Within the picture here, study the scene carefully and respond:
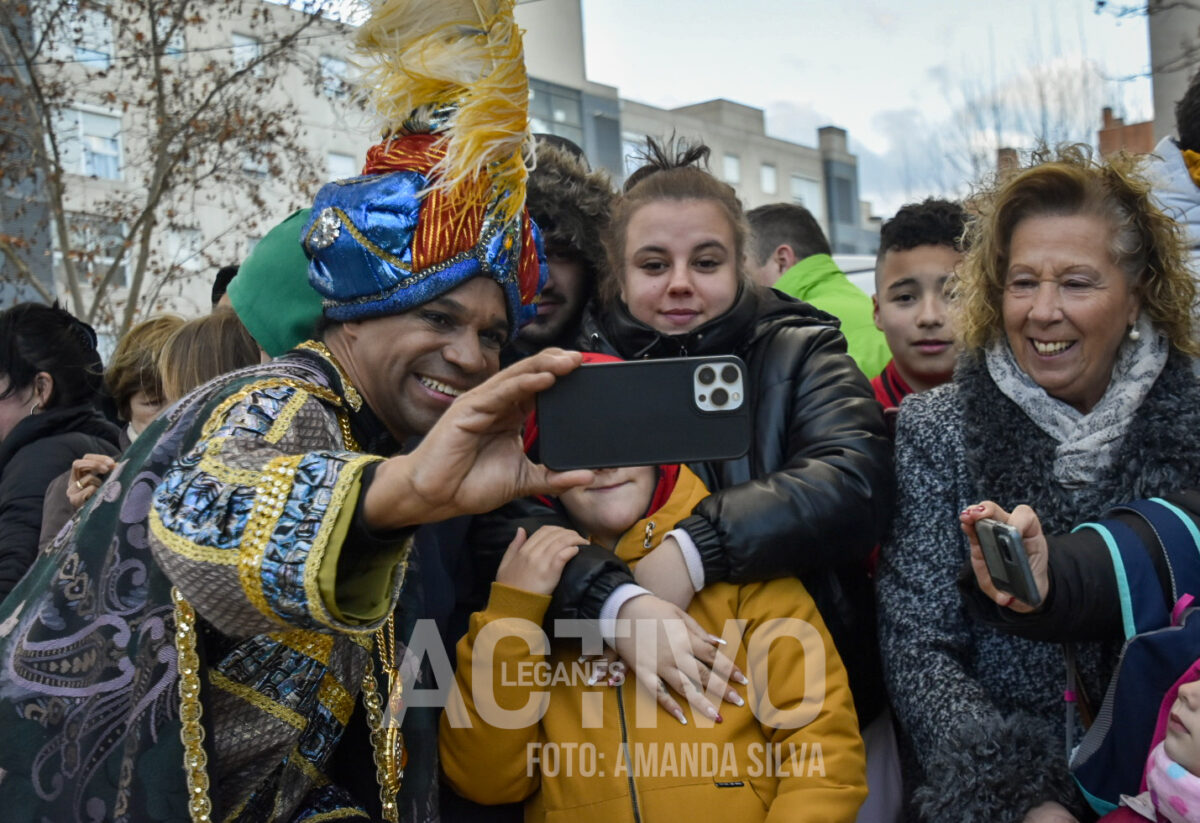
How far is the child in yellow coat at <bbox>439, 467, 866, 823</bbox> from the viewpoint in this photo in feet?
7.38

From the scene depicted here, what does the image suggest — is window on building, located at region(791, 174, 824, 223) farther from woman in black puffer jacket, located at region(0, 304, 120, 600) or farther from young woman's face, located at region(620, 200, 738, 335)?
young woman's face, located at region(620, 200, 738, 335)

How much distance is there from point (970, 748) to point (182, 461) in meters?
1.61

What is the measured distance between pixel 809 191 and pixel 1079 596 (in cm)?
4601

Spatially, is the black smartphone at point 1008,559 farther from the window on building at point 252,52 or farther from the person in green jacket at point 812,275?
the window on building at point 252,52

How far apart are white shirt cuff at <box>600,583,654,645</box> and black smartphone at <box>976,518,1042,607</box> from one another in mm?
675

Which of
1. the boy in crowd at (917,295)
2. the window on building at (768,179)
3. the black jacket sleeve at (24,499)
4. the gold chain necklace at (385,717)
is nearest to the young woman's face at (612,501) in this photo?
the gold chain necklace at (385,717)

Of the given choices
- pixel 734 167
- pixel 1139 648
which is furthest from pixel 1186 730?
pixel 734 167

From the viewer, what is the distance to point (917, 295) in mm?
3703

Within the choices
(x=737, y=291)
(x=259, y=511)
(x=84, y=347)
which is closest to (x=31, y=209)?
(x=84, y=347)

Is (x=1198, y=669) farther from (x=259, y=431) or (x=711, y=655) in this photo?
(x=259, y=431)

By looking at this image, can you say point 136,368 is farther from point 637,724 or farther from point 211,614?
point 211,614

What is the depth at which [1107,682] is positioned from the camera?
2.37 m

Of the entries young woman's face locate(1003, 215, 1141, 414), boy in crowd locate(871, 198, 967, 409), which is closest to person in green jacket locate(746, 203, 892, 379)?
boy in crowd locate(871, 198, 967, 409)

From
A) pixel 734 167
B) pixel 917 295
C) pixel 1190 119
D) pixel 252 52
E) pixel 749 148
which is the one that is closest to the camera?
pixel 1190 119
